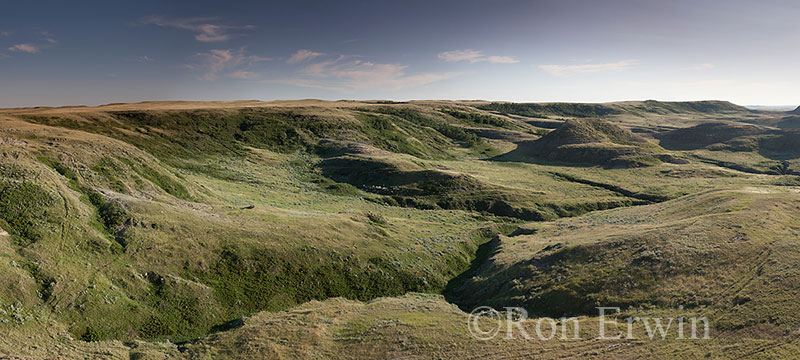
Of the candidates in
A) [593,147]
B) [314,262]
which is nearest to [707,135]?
[593,147]

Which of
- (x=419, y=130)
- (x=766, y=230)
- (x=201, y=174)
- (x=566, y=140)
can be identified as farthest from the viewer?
(x=419, y=130)

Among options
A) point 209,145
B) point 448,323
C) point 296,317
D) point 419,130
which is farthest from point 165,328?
point 419,130

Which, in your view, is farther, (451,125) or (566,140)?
(451,125)

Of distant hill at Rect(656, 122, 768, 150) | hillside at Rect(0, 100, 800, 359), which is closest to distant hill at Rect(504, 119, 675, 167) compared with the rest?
distant hill at Rect(656, 122, 768, 150)

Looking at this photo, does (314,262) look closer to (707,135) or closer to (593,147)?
(593,147)

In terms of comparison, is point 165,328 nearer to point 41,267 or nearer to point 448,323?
point 41,267

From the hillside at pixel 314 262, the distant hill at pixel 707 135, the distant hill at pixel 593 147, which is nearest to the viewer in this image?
the hillside at pixel 314 262

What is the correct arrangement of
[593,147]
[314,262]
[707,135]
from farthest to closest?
[707,135] → [593,147] → [314,262]

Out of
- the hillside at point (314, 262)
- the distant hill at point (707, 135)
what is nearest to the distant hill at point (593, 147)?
the distant hill at point (707, 135)

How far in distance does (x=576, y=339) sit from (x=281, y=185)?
212 feet

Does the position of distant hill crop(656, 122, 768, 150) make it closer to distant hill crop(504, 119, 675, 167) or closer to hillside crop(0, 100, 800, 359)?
distant hill crop(504, 119, 675, 167)

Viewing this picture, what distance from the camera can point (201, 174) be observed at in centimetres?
7406

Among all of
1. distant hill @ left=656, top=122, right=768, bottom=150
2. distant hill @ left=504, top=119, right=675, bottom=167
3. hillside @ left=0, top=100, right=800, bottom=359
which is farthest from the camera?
distant hill @ left=656, top=122, right=768, bottom=150

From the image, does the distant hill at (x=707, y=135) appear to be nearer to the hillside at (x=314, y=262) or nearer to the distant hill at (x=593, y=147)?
the distant hill at (x=593, y=147)
